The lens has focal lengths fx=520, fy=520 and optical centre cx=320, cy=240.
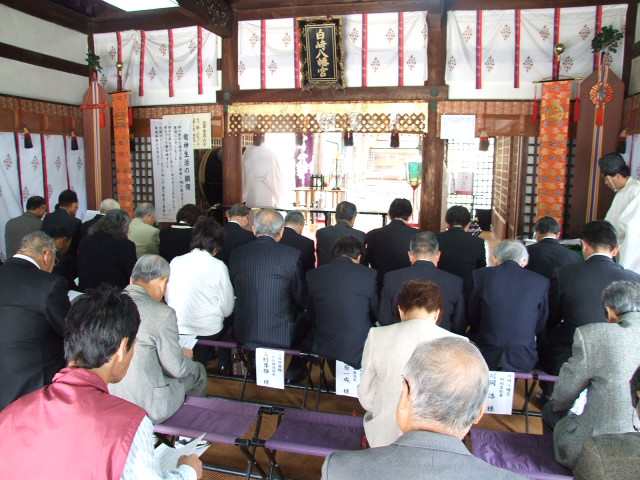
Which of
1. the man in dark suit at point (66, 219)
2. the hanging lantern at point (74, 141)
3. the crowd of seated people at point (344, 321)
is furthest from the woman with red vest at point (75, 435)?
the hanging lantern at point (74, 141)

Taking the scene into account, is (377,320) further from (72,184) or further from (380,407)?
(72,184)

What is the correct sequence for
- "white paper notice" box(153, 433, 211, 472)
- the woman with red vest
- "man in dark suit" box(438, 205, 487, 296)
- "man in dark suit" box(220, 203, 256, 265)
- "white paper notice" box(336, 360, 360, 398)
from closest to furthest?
the woman with red vest < "white paper notice" box(153, 433, 211, 472) < "white paper notice" box(336, 360, 360, 398) < "man in dark suit" box(438, 205, 487, 296) < "man in dark suit" box(220, 203, 256, 265)

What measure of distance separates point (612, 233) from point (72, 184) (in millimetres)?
7147

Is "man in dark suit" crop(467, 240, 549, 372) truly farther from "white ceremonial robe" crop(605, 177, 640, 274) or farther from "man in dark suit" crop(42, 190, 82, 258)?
"man in dark suit" crop(42, 190, 82, 258)

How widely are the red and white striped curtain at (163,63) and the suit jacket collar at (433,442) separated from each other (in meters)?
6.67

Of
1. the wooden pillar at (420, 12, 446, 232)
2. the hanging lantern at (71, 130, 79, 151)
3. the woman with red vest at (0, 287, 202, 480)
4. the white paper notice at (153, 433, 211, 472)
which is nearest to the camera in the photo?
the woman with red vest at (0, 287, 202, 480)

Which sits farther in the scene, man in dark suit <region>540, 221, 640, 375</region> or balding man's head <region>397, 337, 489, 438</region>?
man in dark suit <region>540, 221, 640, 375</region>

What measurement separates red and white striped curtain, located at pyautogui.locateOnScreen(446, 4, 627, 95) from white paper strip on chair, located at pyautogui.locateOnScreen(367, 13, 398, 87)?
2.15ft

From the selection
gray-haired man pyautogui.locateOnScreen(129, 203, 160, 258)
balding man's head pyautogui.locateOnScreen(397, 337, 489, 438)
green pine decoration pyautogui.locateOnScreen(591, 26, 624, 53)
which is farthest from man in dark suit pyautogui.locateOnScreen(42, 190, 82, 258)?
green pine decoration pyautogui.locateOnScreen(591, 26, 624, 53)

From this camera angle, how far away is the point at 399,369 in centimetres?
218

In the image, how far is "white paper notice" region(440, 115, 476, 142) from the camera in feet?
20.7

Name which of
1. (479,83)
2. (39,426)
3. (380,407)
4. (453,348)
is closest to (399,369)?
(380,407)

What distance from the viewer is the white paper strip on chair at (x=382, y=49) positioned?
6.42 m

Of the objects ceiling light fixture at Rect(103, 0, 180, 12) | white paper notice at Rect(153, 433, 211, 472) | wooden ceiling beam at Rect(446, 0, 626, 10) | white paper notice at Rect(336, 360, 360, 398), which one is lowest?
white paper notice at Rect(336, 360, 360, 398)
